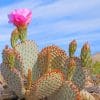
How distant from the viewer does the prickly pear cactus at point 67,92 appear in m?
5.46

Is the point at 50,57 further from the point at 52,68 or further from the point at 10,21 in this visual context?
the point at 10,21

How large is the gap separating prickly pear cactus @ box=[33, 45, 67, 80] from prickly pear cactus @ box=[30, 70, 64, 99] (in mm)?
303

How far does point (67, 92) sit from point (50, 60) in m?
0.67

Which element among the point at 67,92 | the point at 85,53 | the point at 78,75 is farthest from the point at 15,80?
the point at 85,53

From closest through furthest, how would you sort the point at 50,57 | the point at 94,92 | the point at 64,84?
the point at 64,84 < the point at 50,57 < the point at 94,92

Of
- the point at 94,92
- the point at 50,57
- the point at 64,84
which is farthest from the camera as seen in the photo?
the point at 94,92

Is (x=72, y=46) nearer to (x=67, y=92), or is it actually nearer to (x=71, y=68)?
(x=71, y=68)

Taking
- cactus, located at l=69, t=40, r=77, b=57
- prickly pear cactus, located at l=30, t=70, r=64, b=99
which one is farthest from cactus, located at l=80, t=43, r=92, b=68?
prickly pear cactus, located at l=30, t=70, r=64, b=99

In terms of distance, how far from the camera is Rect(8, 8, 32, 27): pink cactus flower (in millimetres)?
5891

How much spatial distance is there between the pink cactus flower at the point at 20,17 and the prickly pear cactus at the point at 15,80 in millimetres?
541

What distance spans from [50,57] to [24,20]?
58 cm

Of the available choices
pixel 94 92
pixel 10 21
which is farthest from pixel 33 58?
pixel 94 92

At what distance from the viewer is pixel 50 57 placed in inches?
241

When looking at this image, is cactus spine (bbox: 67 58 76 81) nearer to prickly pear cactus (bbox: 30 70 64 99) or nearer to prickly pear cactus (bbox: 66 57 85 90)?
prickly pear cactus (bbox: 30 70 64 99)
